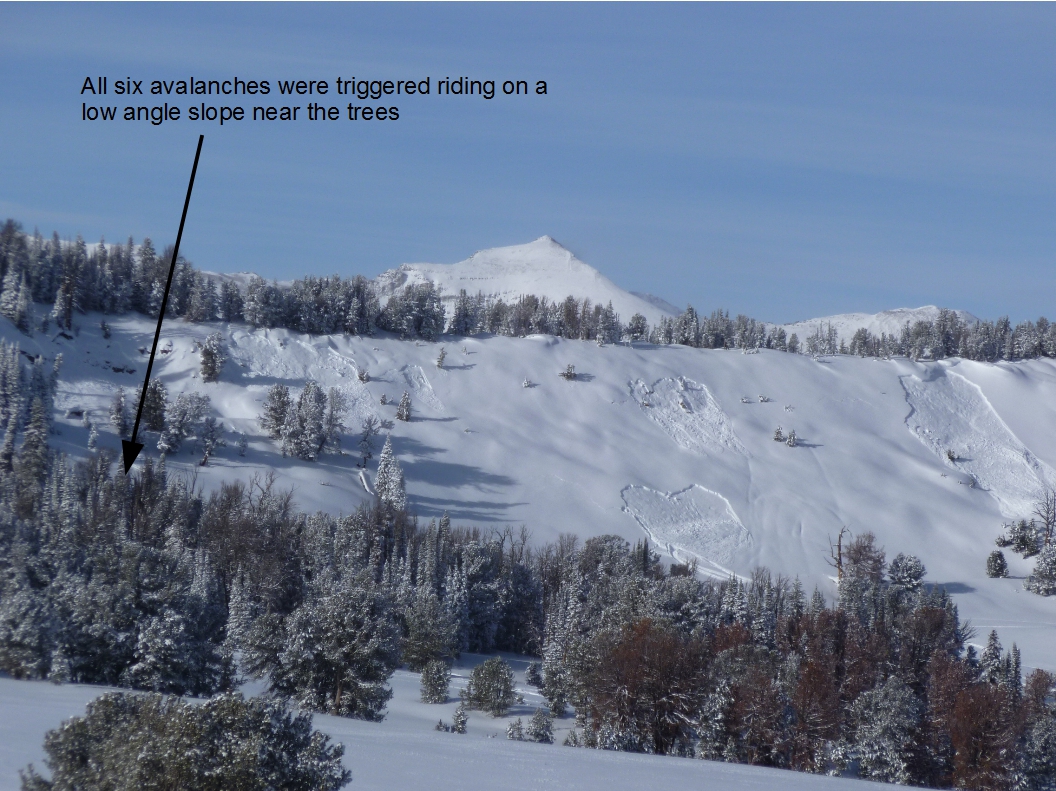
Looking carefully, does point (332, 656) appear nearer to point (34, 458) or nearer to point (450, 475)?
point (34, 458)

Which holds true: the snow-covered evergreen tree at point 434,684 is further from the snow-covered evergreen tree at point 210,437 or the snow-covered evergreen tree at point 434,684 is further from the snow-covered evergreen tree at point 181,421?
the snow-covered evergreen tree at point 181,421

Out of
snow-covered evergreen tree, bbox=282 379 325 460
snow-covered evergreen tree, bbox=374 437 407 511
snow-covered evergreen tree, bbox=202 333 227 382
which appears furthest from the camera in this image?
snow-covered evergreen tree, bbox=202 333 227 382

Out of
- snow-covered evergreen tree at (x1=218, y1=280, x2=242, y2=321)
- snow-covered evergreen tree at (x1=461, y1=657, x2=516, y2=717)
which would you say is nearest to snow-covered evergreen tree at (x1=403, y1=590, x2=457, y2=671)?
snow-covered evergreen tree at (x1=461, y1=657, x2=516, y2=717)

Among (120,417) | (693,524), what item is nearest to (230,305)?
(120,417)

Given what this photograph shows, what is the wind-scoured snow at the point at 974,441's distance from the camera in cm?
10531

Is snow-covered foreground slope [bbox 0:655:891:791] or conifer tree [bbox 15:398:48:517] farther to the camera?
conifer tree [bbox 15:398:48:517]

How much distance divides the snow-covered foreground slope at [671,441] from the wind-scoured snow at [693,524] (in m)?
0.20

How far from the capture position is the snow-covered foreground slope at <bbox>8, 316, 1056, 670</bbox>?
3433 inches

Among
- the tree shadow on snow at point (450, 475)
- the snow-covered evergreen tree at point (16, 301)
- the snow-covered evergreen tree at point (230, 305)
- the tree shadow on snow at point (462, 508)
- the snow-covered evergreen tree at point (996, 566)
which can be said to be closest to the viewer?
the tree shadow on snow at point (462, 508)

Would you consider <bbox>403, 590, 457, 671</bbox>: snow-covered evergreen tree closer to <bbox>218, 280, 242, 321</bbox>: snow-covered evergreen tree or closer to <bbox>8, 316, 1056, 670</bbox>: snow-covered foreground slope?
<bbox>8, 316, 1056, 670</bbox>: snow-covered foreground slope

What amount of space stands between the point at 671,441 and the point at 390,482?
117ft

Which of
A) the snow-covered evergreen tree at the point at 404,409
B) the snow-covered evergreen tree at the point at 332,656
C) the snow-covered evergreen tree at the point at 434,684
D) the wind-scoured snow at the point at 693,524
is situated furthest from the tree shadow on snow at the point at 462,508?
the snow-covered evergreen tree at the point at 332,656

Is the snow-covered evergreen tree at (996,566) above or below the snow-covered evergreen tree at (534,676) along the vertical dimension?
above

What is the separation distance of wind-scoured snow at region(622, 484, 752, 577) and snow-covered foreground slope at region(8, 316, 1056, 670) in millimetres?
204
